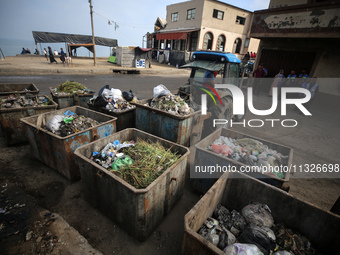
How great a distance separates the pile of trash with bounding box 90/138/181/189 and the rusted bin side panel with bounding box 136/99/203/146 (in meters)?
0.87

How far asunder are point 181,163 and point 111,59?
914 inches

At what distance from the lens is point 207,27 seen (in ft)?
78.4

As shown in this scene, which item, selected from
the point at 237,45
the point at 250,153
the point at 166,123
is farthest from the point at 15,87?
the point at 237,45

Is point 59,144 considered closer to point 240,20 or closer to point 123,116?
point 123,116

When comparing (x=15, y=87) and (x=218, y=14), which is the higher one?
(x=218, y=14)

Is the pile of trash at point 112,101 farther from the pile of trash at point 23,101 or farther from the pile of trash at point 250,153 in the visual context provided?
the pile of trash at point 250,153

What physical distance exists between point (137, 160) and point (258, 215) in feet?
6.46

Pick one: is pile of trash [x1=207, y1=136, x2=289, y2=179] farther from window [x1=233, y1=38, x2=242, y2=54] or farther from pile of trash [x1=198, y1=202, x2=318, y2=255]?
window [x1=233, y1=38, x2=242, y2=54]

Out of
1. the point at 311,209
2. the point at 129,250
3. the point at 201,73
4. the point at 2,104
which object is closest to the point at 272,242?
the point at 311,209

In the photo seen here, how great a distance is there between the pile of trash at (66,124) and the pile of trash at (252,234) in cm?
313

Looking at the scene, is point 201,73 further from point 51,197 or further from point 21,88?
point 21,88

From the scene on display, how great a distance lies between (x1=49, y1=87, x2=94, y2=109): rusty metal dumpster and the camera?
544 centimetres

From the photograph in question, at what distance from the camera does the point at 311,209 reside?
7.38ft

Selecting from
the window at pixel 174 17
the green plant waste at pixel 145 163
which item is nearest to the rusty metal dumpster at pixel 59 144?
the green plant waste at pixel 145 163
